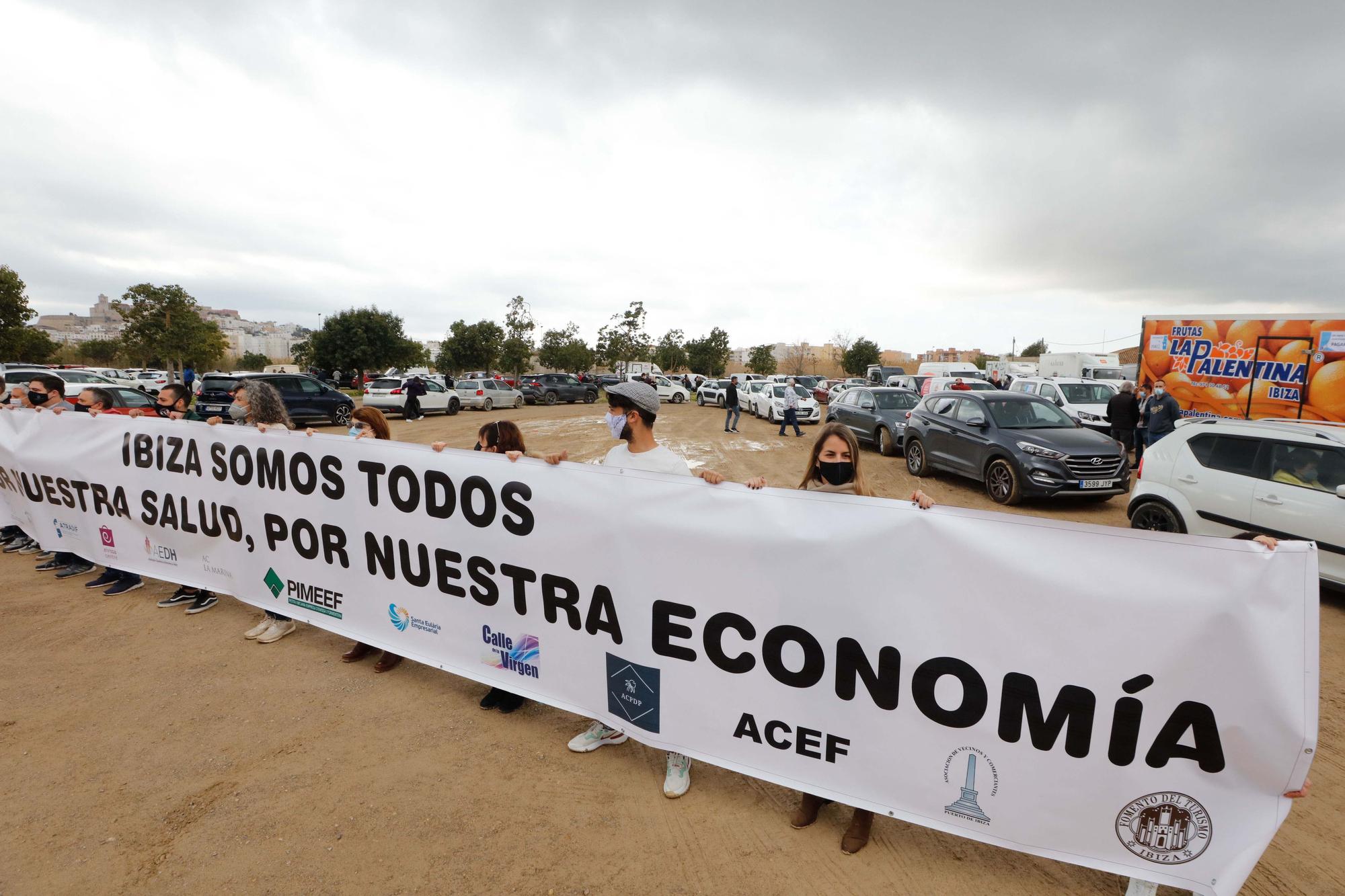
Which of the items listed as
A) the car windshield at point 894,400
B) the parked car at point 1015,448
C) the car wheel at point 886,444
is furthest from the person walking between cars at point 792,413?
the parked car at point 1015,448

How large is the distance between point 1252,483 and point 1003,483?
315cm

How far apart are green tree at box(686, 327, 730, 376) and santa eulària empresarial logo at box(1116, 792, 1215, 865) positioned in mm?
60680

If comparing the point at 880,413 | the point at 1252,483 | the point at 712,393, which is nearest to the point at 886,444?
the point at 880,413

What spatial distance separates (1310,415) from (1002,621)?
13340 millimetres

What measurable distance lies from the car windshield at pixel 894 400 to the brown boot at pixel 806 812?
11731 millimetres

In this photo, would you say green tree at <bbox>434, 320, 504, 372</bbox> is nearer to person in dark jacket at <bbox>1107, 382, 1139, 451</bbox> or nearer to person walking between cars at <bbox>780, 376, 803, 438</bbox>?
person walking between cars at <bbox>780, 376, 803, 438</bbox>

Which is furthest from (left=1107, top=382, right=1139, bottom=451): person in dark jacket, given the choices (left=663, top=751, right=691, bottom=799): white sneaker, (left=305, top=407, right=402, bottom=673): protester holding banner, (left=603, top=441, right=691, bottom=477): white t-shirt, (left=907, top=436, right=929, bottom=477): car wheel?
(left=305, top=407, right=402, bottom=673): protester holding banner

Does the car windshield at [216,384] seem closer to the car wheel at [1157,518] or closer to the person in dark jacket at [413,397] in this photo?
the person in dark jacket at [413,397]

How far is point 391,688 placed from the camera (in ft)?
11.6

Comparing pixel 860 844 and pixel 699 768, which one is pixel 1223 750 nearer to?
pixel 860 844

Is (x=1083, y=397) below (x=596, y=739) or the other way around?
the other way around

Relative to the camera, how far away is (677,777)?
271 cm

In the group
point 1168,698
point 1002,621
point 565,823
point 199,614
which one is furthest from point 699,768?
point 199,614

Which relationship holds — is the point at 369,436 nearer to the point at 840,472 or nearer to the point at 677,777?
the point at 677,777
